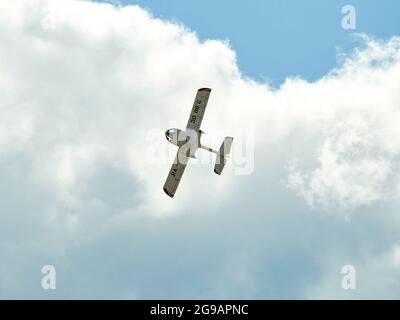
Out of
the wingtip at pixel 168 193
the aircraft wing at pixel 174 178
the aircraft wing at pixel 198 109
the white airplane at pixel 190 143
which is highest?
the aircraft wing at pixel 198 109

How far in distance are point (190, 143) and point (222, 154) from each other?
3907 mm

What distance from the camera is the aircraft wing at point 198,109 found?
69000 mm

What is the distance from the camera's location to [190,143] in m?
70.9

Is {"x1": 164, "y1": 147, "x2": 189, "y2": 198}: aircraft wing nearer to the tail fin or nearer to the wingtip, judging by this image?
the wingtip

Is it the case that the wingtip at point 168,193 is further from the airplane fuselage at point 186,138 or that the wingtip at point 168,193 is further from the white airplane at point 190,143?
the airplane fuselage at point 186,138

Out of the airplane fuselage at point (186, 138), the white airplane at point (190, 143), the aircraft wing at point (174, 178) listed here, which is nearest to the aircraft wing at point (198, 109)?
the white airplane at point (190, 143)

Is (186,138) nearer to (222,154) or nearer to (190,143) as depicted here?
(190,143)

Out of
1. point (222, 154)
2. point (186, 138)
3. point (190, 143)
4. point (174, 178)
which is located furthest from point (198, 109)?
point (174, 178)

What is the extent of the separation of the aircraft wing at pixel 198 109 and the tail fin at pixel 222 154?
3.53 metres

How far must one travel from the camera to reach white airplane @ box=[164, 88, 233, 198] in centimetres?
6956

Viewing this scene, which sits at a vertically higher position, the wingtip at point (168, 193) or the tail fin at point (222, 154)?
the tail fin at point (222, 154)
